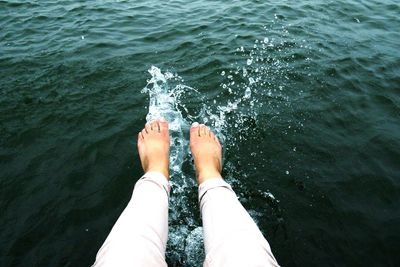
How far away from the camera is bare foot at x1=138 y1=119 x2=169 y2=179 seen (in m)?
3.20

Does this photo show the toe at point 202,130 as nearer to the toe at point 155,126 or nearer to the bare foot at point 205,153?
the bare foot at point 205,153

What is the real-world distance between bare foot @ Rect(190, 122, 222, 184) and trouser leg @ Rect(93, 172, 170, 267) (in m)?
0.55

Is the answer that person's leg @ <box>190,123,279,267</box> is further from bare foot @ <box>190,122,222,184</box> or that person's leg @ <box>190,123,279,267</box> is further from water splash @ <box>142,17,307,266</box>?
water splash @ <box>142,17,307,266</box>

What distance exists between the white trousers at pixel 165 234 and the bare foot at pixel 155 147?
53 cm

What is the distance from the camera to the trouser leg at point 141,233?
6.25 feet

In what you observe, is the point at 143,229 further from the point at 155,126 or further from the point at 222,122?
the point at 222,122

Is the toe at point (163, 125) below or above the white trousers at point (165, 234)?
below

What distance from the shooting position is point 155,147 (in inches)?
144

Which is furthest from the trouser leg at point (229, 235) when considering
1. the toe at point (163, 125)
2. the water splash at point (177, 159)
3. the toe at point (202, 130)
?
the toe at point (163, 125)

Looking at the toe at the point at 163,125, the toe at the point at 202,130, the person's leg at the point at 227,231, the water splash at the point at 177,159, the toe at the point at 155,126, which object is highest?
the person's leg at the point at 227,231

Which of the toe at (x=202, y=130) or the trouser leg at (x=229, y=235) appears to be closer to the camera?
the trouser leg at (x=229, y=235)

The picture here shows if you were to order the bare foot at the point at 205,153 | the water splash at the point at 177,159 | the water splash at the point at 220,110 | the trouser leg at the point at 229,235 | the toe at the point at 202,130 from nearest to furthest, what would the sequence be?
the trouser leg at the point at 229,235 → the bare foot at the point at 205,153 → the water splash at the point at 177,159 → the water splash at the point at 220,110 → the toe at the point at 202,130

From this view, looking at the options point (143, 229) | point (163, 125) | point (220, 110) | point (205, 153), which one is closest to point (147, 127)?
point (163, 125)

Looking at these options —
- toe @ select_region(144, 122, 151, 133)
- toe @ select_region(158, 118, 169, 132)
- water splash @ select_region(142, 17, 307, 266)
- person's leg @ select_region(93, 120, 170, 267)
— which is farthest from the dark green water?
person's leg @ select_region(93, 120, 170, 267)
